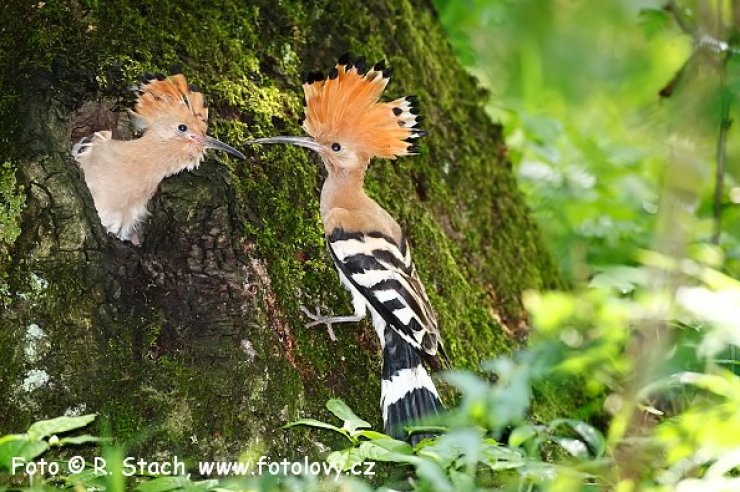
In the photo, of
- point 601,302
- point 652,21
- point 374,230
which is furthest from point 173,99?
point 652,21

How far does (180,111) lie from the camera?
393 centimetres

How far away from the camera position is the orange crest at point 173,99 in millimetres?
3896

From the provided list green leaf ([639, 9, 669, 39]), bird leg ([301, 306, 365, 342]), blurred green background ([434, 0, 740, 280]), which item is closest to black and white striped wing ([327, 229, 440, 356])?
bird leg ([301, 306, 365, 342])

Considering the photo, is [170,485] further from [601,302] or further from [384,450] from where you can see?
[601,302]

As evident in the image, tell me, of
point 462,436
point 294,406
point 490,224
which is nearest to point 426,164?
point 490,224

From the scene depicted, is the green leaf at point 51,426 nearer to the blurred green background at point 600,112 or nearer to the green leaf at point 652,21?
the blurred green background at point 600,112

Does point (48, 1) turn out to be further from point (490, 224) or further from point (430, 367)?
point (490, 224)

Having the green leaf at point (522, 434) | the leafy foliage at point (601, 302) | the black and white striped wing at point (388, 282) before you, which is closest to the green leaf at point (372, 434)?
the leafy foliage at point (601, 302)

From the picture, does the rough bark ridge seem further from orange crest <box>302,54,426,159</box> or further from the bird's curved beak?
orange crest <box>302,54,426,159</box>

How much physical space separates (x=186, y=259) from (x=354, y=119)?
100 cm

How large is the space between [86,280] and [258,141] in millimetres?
878

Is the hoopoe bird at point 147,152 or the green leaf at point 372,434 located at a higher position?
the hoopoe bird at point 147,152

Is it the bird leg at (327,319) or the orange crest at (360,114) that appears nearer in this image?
the bird leg at (327,319)

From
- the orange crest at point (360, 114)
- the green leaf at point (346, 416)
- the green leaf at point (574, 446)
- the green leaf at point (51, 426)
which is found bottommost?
the green leaf at point (574, 446)
